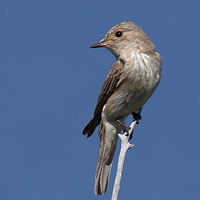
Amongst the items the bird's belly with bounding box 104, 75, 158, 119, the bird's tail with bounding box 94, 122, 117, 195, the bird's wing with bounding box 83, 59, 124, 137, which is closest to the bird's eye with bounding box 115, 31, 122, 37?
the bird's wing with bounding box 83, 59, 124, 137

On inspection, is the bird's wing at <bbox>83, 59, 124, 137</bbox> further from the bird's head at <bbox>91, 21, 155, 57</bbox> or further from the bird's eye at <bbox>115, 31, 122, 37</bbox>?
the bird's eye at <bbox>115, 31, 122, 37</bbox>

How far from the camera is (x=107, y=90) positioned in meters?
7.66

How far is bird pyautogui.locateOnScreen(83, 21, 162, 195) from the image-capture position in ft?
23.4

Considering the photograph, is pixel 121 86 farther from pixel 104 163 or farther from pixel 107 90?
pixel 104 163

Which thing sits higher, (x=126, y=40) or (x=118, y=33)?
(x=118, y=33)

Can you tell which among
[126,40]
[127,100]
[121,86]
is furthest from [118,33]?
[127,100]

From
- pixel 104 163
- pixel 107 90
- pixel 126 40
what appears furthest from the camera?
pixel 104 163

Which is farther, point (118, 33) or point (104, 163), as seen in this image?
point (104, 163)

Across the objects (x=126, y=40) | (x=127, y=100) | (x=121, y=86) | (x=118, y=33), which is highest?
(x=118, y=33)

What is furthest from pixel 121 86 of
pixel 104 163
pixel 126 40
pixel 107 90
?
pixel 104 163

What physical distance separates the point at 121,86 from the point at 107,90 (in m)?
0.41

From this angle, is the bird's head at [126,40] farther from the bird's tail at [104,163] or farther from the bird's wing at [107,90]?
the bird's tail at [104,163]

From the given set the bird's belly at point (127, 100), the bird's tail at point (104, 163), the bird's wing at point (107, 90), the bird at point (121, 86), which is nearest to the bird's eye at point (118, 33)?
the bird at point (121, 86)

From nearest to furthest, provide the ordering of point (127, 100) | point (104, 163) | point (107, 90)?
point (127, 100) < point (107, 90) < point (104, 163)
